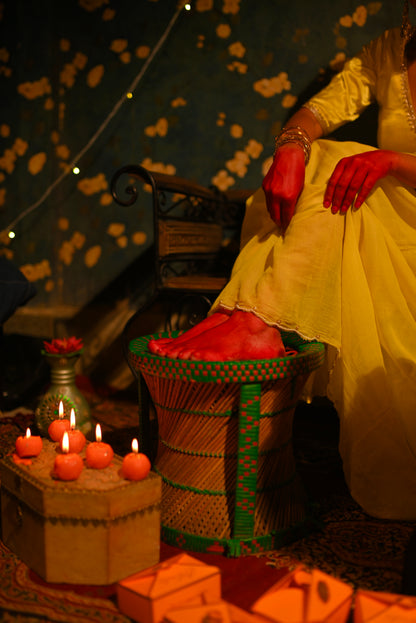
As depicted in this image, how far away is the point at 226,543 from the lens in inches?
39.8

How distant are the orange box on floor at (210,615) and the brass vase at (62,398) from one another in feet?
3.14

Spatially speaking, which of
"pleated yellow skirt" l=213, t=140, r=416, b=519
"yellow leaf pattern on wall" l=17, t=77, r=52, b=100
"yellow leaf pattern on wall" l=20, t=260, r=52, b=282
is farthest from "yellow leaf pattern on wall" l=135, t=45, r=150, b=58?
"pleated yellow skirt" l=213, t=140, r=416, b=519

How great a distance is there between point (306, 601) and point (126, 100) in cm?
199

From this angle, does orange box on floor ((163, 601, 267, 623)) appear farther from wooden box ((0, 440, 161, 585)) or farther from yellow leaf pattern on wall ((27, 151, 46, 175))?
yellow leaf pattern on wall ((27, 151, 46, 175))

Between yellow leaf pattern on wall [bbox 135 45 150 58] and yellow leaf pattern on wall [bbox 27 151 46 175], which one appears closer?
yellow leaf pattern on wall [bbox 135 45 150 58]

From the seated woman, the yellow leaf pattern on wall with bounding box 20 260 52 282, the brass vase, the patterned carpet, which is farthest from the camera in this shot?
the yellow leaf pattern on wall with bounding box 20 260 52 282

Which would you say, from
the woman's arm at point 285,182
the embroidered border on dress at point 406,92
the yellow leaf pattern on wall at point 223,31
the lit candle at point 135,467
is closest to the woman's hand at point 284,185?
the woman's arm at point 285,182

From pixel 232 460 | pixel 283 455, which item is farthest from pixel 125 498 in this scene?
pixel 283 455

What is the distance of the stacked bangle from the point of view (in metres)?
1.34

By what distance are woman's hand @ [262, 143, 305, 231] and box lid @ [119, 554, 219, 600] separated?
28.2 inches

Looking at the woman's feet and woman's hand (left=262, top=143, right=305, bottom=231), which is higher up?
woman's hand (left=262, top=143, right=305, bottom=231)

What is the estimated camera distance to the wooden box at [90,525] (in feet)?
2.92

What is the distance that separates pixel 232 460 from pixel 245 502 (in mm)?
79

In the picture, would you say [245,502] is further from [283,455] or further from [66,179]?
[66,179]
